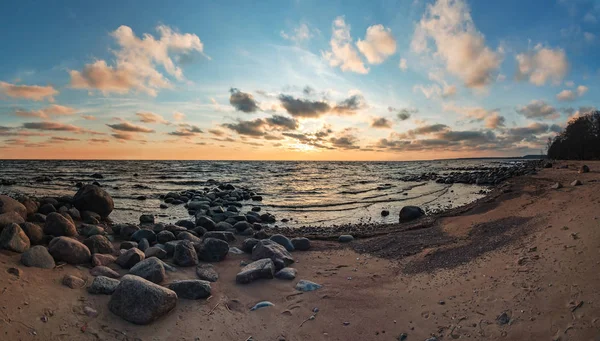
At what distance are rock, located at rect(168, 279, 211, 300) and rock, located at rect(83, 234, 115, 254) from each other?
244 cm

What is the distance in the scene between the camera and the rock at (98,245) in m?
6.52

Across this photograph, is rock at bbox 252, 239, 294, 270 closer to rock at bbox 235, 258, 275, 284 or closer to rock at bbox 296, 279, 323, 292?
rock at bbox 235, 258, 275, 284

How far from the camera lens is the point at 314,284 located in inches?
236

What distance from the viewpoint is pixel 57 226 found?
7203 mm

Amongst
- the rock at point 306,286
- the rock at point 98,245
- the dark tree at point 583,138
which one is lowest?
the rock at point 306,286

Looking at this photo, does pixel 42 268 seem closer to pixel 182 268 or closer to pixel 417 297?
pixel 182 268

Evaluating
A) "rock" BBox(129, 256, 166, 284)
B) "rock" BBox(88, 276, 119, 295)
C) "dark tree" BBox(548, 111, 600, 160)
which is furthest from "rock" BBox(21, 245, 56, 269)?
"dark tree" BBox(548, 111, 600, 160)

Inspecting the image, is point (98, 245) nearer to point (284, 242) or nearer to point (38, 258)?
point (38, 258)

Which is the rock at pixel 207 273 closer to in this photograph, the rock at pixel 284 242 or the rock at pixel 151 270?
the rock at pixel 151 270

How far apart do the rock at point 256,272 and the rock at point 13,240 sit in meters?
3.68

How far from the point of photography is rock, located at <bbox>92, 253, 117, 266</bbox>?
5.78 metres

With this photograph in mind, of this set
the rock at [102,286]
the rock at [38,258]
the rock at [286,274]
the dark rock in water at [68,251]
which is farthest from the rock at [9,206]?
the rock at [286,274]

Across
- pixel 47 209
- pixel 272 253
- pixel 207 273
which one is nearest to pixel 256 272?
pixel 207 273

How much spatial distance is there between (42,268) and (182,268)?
7.38 ft
